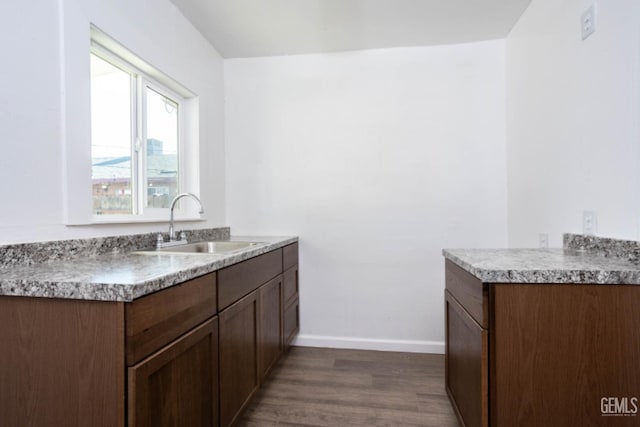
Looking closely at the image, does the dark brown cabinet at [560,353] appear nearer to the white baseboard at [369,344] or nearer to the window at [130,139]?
the white baseboard at [369,344]

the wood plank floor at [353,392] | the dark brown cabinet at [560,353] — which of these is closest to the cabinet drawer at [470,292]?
the dark brown cabinet at [560,353]

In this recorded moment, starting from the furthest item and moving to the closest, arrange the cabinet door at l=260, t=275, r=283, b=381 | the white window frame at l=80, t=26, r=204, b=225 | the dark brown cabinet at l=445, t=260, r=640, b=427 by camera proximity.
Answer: the cabinet door at l=260, t=275, r=283, b=381 < the white window frame at l=80, t=26, r=204, b=225 < the dark brown cabinet at l=445, t=260, r=640, b=427

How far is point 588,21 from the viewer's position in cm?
137

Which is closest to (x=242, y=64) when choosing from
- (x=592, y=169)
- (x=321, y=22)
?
(x=321, y=22)

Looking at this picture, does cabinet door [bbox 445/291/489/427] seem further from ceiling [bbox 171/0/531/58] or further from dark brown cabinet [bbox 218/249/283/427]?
ceiling [bbox 171/0/531/58]

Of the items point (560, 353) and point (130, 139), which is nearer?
point (560, 353)

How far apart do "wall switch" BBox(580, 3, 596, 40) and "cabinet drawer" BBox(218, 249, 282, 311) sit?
75.8 inches

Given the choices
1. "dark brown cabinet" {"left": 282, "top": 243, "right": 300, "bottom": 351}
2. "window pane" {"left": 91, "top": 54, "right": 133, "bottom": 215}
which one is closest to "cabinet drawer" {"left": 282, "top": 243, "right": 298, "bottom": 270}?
"dark brown cabinet" {"left": 282, "top": 243, "right": 300, "bottom": 351}

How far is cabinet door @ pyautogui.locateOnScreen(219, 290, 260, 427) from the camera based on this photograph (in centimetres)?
130

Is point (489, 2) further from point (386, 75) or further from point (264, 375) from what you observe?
point (264, 375)

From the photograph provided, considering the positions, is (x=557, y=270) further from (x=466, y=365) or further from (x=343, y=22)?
(x=343, y=22)

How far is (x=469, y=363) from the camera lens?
118 cm

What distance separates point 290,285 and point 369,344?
818 millimetres

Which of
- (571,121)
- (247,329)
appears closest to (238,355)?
(247,329)
